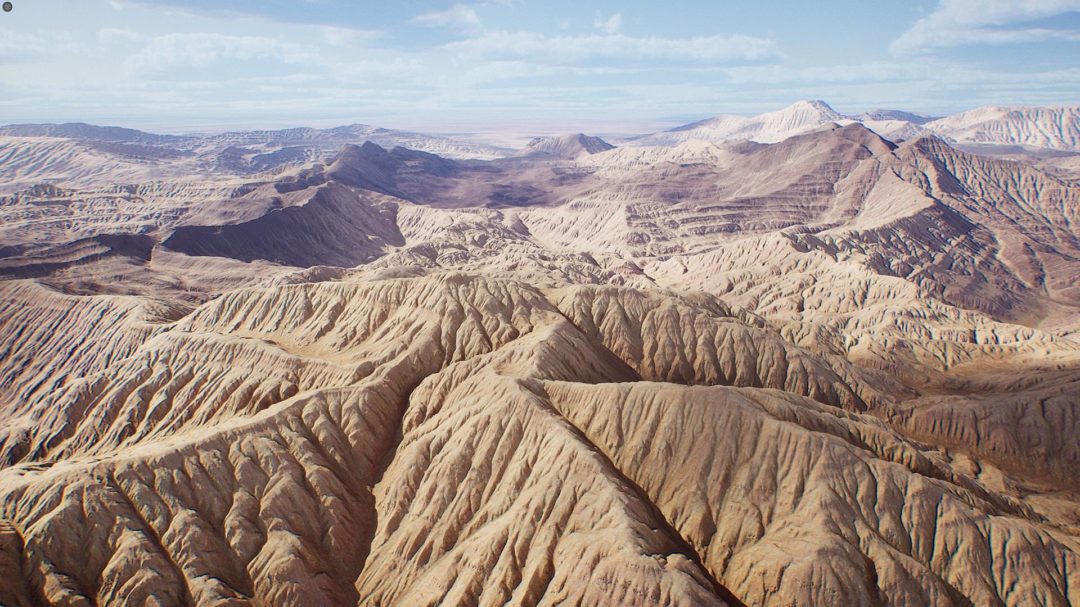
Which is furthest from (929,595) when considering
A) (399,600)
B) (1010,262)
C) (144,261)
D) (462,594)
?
(1010,262)

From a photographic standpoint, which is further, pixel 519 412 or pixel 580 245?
pixel 580 245

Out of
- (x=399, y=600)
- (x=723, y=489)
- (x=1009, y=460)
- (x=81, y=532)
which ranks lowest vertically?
(x=1009, y=460)

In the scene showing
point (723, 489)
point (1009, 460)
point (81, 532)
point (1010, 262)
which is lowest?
point (1010, 262)

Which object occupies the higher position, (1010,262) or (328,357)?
(328,357)

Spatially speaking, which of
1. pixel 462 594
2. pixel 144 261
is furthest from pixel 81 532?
pixel 144 261

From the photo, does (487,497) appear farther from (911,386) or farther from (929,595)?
(911,386)

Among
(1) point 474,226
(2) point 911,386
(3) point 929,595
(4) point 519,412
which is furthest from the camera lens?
(1) point 474,226

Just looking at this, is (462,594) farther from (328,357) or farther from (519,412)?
(328,357)

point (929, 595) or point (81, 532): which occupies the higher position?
point (81, 532)

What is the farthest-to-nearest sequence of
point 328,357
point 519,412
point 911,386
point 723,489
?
point 911,386 < point 328,357 < point 519,412 < point 723,489
